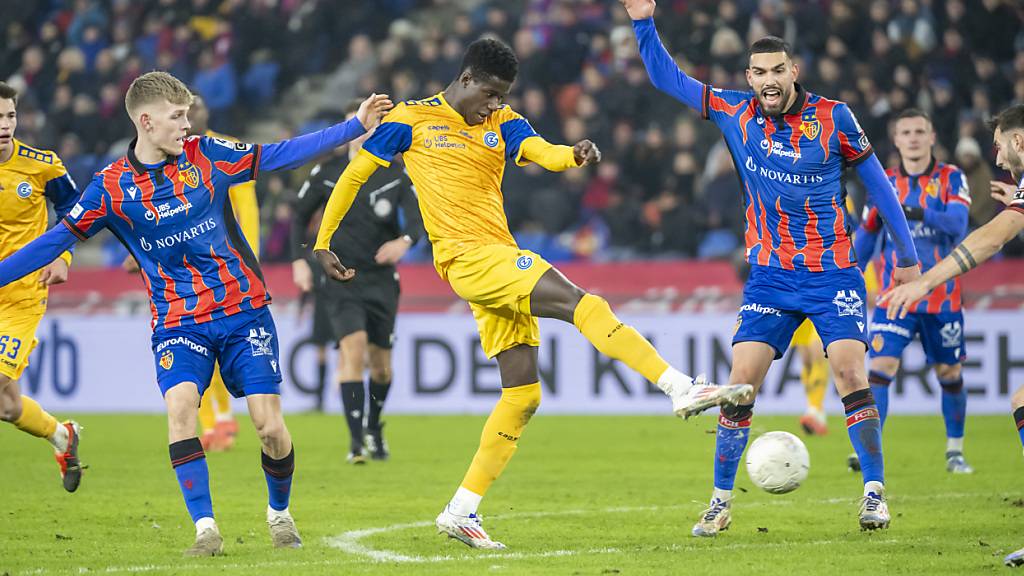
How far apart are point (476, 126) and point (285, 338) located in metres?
9.38

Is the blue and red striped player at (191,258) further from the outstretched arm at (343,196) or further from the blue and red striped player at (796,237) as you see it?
the blue and red striped player at (796,237)

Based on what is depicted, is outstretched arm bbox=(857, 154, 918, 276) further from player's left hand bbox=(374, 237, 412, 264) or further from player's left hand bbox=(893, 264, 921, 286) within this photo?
player's left hand bbox=(374, 237, 412, 264)

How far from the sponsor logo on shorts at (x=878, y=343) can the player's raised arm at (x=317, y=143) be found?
4.80 m

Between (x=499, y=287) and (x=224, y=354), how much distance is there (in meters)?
1.36

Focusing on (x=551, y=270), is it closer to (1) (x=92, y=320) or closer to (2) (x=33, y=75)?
(1) (x=92, y=320)

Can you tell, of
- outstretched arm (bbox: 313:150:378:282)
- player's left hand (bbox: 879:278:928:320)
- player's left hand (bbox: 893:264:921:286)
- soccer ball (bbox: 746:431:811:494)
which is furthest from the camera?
player's left hand (bbox: 893:264:921:286)

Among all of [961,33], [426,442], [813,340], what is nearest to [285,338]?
[426,442]

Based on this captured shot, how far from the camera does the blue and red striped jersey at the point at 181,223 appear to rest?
20.8ft

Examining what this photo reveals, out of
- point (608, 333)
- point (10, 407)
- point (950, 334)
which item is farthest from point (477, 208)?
point (950, 334)

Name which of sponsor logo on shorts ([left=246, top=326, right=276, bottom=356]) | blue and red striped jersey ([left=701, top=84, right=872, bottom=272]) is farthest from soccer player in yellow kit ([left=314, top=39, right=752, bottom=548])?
blue and red striped jersey ([left=701, top=84, right=872, bottom=272])

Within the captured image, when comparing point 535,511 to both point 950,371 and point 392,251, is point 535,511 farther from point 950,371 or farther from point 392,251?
point 950,371

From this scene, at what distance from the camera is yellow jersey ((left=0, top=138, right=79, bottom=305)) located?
26.9 ft

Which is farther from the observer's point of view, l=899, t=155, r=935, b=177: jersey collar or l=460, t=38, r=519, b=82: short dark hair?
l=899, t=155, r=935, b=177: jersey collar

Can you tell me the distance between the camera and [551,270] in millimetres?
6379
